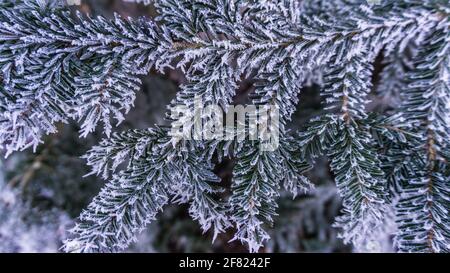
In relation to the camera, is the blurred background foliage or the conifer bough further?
the blurred background foliage

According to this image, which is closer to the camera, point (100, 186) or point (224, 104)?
point (224, 104)

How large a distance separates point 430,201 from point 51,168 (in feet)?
3.22

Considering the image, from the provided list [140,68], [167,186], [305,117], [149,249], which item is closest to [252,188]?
[167,186]

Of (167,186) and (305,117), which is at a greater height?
(305,117)

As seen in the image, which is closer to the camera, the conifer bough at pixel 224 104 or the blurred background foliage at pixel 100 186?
the conifer bough at pixel 224 104

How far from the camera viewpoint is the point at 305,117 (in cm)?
115

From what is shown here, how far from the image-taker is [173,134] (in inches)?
27.7

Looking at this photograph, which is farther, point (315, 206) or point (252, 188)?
point (315, 206)
